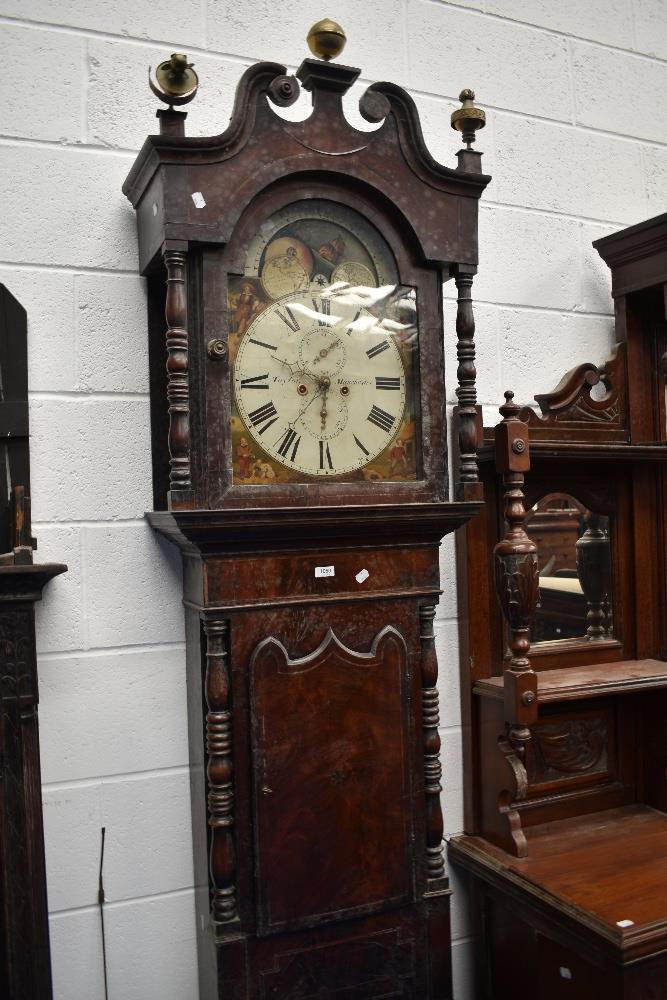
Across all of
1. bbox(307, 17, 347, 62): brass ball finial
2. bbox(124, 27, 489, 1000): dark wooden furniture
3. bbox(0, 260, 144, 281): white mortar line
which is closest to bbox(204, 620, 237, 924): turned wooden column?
bbox(124, 27, 489, 1000): dark wooden furniture

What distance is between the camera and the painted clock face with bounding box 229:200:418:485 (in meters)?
1.67

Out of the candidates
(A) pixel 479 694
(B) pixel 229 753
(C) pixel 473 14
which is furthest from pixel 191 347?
(C) pixel 473 14

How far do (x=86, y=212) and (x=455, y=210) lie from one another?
0.74 meters

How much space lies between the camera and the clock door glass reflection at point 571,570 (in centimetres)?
221

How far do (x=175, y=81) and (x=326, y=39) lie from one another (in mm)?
300

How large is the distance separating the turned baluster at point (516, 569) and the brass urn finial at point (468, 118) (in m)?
0.54

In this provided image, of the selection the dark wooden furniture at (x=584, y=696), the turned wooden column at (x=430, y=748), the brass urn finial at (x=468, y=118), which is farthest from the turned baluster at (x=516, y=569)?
the brass urn finial at (x=468, y=118)

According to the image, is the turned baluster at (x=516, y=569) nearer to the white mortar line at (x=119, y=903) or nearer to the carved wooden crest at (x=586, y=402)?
the carved wooden crest at (x=586, y=402)

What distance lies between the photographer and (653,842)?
2.05 meters

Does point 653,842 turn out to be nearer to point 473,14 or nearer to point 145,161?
point 145,161

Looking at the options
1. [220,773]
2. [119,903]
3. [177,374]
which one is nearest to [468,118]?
[177,374]

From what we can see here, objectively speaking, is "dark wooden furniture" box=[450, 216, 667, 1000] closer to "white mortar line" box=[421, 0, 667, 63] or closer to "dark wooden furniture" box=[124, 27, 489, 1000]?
"dark wooden furniture" box=[124, 27, 489, 1000]

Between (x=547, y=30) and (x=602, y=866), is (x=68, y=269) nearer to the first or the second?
(x=547, y=30)

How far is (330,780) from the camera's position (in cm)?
175
